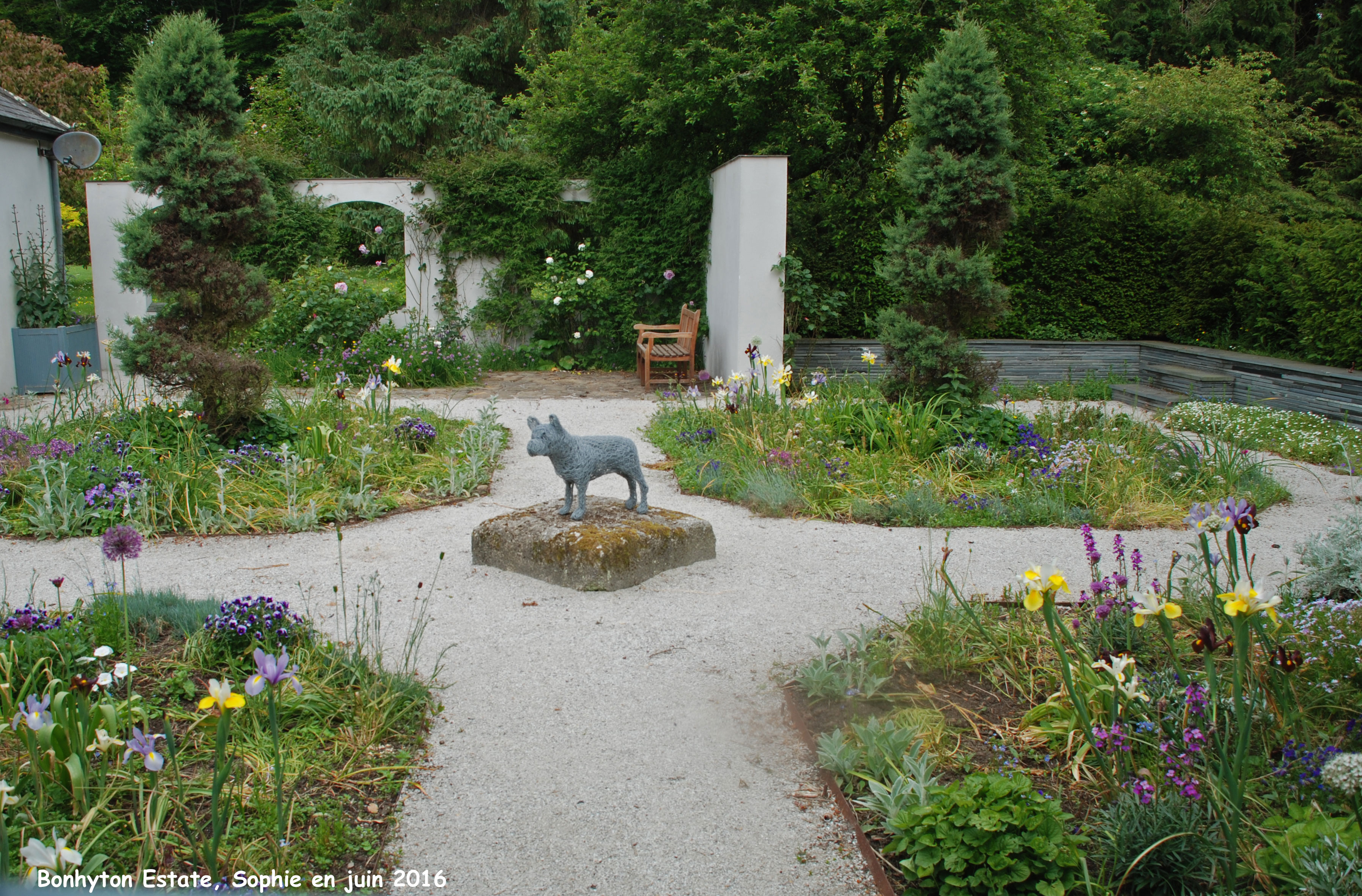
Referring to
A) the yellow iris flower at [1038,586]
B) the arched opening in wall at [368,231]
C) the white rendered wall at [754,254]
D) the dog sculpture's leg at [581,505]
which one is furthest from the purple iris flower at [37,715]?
the arched opening in wall at [368,231]

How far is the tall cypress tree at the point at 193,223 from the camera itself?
616cm

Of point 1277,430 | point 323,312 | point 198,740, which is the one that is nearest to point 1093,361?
point 1277,430

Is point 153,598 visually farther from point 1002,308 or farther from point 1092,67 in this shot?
point 1092,67

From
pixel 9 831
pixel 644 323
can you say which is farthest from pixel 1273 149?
pixel 9 831

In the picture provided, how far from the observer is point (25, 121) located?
9711 millimetres

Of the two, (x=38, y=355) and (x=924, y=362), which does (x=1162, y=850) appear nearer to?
(x=924, y=362)

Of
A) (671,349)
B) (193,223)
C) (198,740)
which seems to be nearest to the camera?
(198,740)

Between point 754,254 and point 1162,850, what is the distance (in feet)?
26.4

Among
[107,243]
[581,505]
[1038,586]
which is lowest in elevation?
[581,505]

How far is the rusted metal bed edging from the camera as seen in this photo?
2260mm

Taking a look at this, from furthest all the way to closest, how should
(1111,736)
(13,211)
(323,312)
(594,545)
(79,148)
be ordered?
(323,312) → (79,148) → (13,211) → (594,545) → (1111,736)

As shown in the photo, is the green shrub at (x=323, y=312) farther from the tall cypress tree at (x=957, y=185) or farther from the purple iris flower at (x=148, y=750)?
the purple iris flower at (x=148, y=750)

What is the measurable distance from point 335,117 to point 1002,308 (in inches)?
597

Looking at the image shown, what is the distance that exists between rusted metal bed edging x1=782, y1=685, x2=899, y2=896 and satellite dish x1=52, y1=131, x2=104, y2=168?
1020 cm
